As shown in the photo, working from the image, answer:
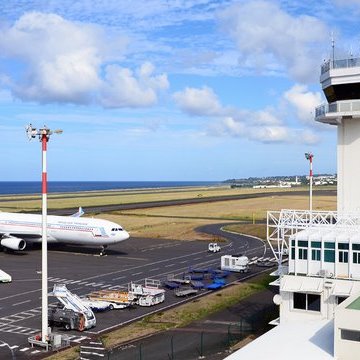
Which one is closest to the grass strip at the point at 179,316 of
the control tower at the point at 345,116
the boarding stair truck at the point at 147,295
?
the boarding stair truck at the point at 147,295

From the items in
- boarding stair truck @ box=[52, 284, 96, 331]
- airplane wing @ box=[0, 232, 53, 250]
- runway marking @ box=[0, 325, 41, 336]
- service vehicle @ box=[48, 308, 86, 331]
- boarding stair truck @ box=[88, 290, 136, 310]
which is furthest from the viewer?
airplane wing @ box=[0, 232, 53, 250]

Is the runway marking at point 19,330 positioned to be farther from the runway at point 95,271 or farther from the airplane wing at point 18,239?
the airplane wing at point 18,239

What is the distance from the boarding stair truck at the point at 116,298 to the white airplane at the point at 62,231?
27.0 metres

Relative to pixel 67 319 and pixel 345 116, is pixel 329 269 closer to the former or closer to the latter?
pixel 345 116

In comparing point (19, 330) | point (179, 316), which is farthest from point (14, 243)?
point (179, 316)

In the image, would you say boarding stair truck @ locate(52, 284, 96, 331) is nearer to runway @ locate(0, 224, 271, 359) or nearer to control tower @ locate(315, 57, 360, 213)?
runway @ locate(0, 224, 271, 359)

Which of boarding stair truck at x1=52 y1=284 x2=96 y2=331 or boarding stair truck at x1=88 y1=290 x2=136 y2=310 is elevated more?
boarding stair truck at x1=52 y1=284 x2=96 y2=331

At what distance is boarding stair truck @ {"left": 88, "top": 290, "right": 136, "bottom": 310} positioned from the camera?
5409 centimetres

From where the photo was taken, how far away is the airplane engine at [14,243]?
285 feet

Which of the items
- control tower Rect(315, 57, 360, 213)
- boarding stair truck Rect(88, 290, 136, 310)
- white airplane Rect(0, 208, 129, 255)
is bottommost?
boarding stair truck Rect(88, 290, 136, 310)

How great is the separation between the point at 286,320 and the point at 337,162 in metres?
16.8

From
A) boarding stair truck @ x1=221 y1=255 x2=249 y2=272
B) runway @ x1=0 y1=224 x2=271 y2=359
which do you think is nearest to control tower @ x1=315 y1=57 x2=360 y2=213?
runway @ x1=0 y1=224 x2=271 y2=359

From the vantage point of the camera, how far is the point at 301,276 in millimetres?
41500

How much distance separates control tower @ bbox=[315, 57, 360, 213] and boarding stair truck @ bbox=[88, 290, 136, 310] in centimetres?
2150
